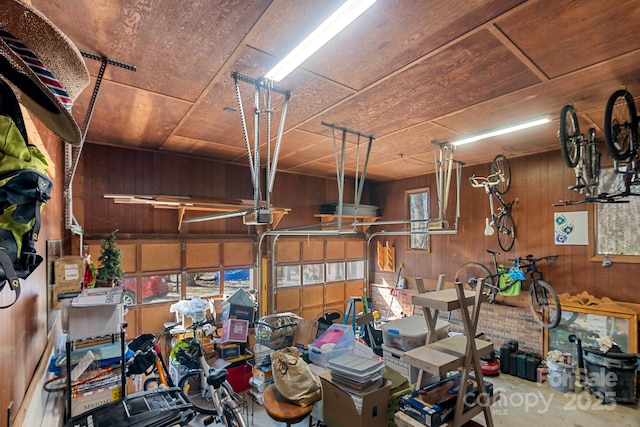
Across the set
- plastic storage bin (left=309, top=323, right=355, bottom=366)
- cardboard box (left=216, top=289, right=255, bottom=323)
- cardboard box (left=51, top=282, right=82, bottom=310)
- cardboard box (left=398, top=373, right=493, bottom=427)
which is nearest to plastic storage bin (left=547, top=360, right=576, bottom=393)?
cardboard box (left=398, top=373, right=493, bottom=427)

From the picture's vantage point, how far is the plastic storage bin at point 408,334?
293 centimetres

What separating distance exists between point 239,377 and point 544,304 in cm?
442

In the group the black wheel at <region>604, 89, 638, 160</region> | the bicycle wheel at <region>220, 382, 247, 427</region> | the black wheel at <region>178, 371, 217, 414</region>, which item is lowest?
the black wheel at <region>178, 371, 217, 414</region>

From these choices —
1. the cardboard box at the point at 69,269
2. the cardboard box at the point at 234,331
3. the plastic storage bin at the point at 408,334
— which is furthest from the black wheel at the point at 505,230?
the cardboard box at the point at 69,269

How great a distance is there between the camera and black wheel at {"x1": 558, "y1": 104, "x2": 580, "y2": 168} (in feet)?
9.18

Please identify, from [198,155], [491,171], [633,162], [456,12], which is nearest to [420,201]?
[491,171]

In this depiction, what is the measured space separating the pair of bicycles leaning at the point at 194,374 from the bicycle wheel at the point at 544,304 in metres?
4.28

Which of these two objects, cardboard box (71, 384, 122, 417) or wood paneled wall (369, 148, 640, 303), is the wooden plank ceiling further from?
cardboard box (71, 384, 122, 417)

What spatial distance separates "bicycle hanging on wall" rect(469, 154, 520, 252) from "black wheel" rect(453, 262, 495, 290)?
50cm

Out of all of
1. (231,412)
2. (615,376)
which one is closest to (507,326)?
(615,376)

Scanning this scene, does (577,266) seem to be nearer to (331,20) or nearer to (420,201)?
(420,201)

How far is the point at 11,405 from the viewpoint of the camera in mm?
1348

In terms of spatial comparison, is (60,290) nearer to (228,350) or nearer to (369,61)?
(228,350)

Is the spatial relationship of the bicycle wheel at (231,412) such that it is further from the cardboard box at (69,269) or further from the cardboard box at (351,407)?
the cardboard box at (69,269)
